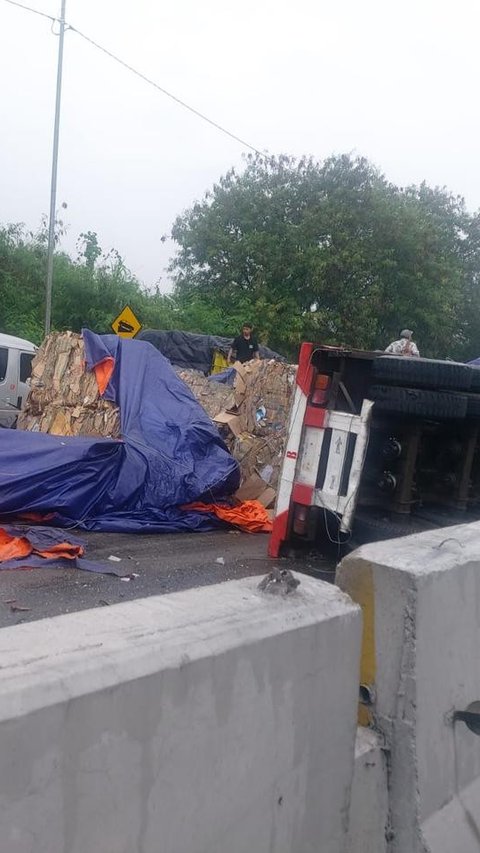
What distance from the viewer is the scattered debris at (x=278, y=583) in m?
2.29

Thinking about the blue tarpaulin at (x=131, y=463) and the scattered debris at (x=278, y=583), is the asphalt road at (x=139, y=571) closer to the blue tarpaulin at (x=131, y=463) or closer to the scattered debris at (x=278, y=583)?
the blue tarpaulin at (x=131, y=463)

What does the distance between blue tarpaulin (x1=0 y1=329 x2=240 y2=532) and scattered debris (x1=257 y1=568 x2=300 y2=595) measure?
518cm

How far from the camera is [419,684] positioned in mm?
2541

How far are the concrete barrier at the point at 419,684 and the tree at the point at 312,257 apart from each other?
2328 centimetres

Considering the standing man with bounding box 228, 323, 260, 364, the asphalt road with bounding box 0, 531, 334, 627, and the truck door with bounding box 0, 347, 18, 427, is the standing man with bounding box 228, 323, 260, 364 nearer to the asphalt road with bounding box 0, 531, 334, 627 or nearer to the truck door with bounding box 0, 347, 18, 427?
the truck door with bounding box 0, 347, 18, 427

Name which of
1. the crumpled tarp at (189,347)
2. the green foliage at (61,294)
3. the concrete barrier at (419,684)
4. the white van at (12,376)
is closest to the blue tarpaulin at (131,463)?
the white van at (12,376)

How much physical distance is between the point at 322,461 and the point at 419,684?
12.0 ft

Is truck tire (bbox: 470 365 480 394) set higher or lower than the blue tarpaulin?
higher

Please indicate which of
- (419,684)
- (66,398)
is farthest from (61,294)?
(419,684)

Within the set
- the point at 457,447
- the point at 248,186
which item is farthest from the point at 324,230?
the point at 457,447

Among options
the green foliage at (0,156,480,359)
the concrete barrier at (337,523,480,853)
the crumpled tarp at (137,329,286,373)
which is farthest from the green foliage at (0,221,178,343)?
the concrete barrier at (337,523,480,853)

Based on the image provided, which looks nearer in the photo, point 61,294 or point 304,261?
point 61,294

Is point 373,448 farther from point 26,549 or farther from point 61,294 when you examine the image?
point 61,294

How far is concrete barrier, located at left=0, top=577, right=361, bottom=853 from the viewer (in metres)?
1.50
